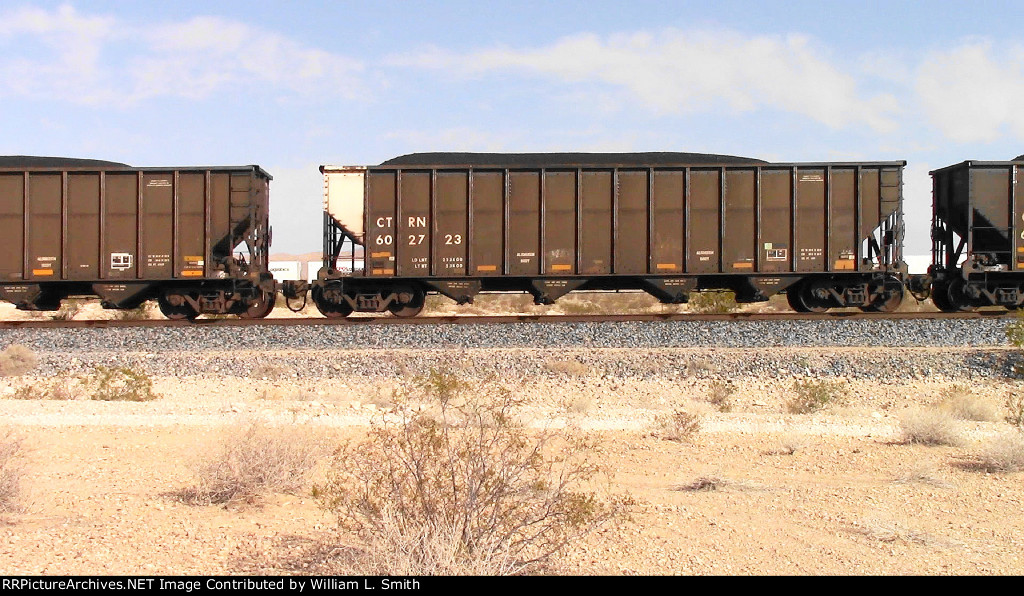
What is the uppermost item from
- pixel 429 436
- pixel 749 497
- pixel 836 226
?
pixel 836 226

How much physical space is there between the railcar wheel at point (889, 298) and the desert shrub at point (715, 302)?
3287 mm

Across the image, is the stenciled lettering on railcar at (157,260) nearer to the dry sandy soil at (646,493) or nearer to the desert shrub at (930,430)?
the dry sandy soil at (646,493)

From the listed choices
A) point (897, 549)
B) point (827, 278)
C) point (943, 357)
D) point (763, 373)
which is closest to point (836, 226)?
point (827, 278)

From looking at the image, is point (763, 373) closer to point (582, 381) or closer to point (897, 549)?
point (582, 381)

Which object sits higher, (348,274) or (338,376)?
(348,274)

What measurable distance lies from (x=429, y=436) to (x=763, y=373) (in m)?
9.14

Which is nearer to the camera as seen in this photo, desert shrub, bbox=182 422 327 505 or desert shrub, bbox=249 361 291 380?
desert shrub, bbox=182 422 327 505

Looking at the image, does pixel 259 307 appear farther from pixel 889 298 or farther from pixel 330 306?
pixel 889 298

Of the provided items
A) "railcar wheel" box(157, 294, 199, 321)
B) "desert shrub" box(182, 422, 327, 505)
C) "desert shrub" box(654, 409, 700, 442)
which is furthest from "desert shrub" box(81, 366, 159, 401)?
"desert shrub" box(654, 409, 700, 442)

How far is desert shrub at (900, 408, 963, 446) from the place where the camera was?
29.7ft

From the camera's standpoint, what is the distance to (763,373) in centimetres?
1346

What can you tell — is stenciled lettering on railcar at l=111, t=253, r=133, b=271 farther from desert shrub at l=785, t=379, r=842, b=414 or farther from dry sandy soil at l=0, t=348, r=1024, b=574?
desert shrub at l=785, t=379, r=842, b=414

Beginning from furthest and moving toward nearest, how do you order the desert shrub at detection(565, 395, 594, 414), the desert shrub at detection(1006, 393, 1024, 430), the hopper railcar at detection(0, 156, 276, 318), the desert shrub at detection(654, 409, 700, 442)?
the hopper railcar at detection(0, 156, 276, 318)
the desert shrub at detection(565, 395, 594, 414)
the desert shrub at detection(1006, 393, 1024, 430)
the desert shrub at detection(654, 409, 700, 442)

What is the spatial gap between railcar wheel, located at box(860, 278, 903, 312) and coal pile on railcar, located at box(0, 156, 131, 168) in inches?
682
